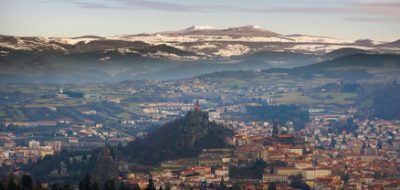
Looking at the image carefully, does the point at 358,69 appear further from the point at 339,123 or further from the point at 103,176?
the point at 103,176

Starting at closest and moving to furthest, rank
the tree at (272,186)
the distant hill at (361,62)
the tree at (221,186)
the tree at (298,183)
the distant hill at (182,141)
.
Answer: the tree at (272,186) → the tree at (221,186) → the tree at (298,183) → the distant hill at (182,141) → the distant hill at (361,62)

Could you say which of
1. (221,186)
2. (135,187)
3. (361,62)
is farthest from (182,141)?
(361,62)

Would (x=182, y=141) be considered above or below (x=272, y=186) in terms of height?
below

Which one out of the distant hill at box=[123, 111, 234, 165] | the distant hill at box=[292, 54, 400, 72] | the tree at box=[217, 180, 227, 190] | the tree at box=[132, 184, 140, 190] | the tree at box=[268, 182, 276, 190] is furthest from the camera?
the distant hill at box=[292, 54, 400, 72]

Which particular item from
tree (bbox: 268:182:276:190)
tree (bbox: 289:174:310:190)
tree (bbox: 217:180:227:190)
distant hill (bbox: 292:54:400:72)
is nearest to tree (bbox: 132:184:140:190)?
tree (bbox: 217:180:227:190)

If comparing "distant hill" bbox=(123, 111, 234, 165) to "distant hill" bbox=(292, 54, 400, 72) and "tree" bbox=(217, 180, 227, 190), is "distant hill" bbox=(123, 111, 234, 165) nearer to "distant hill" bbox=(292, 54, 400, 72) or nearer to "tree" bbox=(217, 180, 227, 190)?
"tree" bbox=(217, 180, 227, 190)

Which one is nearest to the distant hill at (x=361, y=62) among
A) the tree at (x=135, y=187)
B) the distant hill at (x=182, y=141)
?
the distant hill at (x=182, y=141)

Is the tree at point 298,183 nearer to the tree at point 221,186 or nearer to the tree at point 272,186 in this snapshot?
the tree at point 272,186

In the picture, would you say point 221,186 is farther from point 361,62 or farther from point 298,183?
Answer: point 361,62
